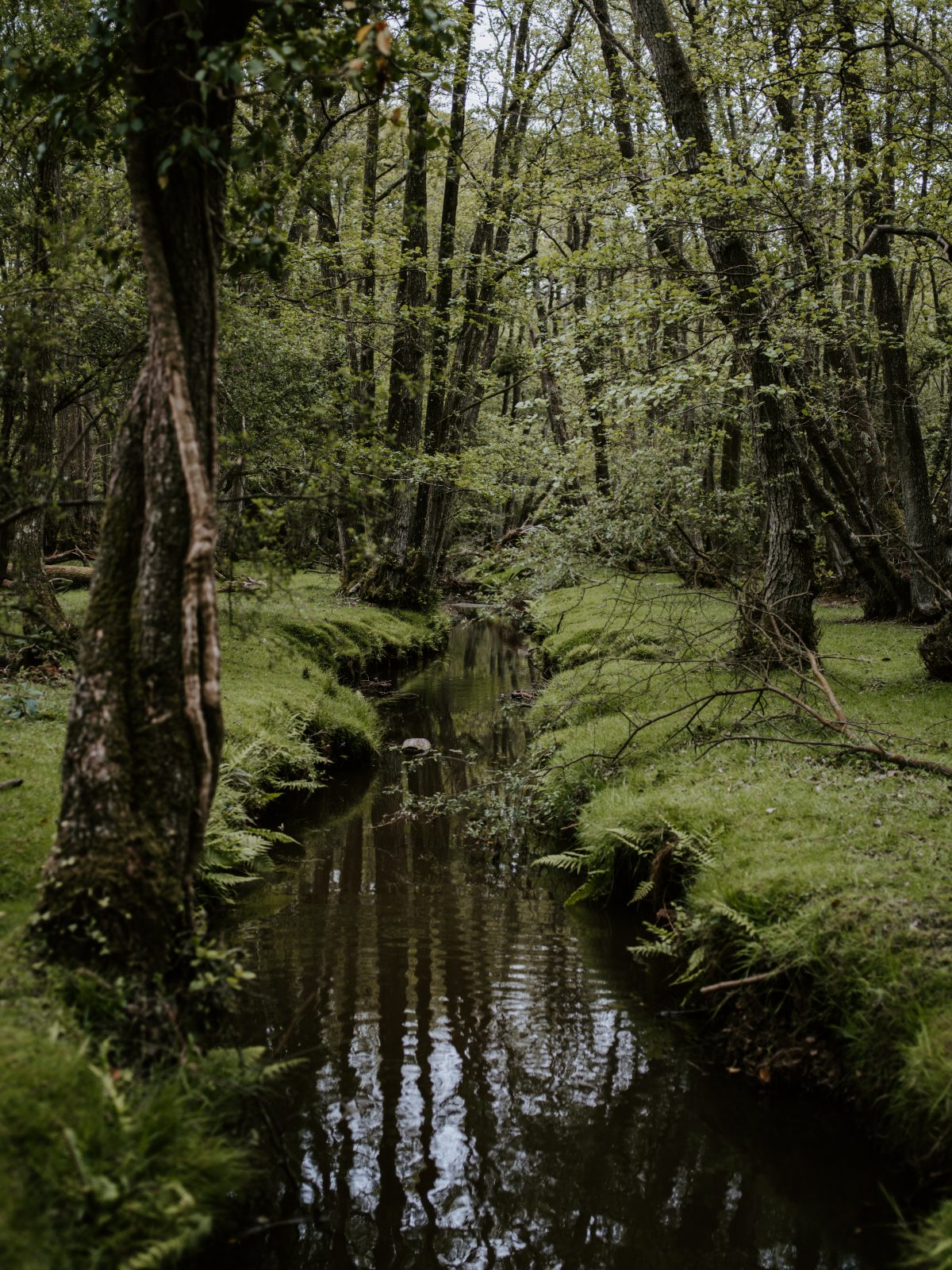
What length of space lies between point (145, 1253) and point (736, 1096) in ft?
10.6

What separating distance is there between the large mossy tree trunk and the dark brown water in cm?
131

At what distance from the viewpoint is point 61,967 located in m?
3.52

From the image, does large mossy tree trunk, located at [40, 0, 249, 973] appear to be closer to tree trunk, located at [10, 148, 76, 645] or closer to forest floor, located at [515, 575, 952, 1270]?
forest floor, located at [515, 575, 952, 1270]

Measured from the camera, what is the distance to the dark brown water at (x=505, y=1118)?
3633 mm

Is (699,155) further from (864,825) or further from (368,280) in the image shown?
(368,280)

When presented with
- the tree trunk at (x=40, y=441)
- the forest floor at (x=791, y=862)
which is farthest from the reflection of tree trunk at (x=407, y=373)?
the forest floor at (x=791, y=862)

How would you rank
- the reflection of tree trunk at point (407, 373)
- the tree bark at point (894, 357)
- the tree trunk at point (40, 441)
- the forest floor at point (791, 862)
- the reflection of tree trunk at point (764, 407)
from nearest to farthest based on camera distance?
the forest floor at point (791, 862), the tree trunk at point (40, 441), the reflection of tree trunk at point (764, 407), the tree bark at point (894, 357), the reflection of tree trunk at point (407, 373)

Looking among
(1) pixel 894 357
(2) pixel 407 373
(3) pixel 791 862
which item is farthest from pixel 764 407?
(3) pixel 791 862

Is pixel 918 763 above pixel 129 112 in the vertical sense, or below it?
below

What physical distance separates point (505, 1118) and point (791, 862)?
2.49 metres

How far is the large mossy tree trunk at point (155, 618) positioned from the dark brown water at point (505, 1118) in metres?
1.31

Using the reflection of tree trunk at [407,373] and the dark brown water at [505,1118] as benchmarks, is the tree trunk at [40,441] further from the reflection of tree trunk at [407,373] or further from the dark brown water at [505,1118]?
the reflection of tree trunk at [407,373]

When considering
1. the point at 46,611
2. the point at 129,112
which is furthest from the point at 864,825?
the point at 46,611

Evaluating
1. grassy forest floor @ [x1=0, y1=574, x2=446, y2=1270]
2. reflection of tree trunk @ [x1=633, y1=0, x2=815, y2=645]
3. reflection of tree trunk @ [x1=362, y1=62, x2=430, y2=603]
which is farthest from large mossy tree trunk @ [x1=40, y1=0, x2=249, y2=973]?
reflection of tree trunk @ [x1=362, y1=62, x2=430, y2=603]
